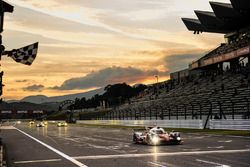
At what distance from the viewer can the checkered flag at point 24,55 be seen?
12.1 m

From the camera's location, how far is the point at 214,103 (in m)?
52.7

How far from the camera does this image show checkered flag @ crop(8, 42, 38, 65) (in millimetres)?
12125

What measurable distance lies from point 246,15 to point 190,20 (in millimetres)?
17491

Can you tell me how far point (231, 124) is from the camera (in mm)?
37844

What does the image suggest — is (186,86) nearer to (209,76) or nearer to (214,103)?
(209,76)

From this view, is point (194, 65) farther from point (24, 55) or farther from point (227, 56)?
point (24, 55)

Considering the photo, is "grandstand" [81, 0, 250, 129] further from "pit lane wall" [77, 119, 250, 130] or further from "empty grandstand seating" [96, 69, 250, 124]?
"pit lane wall" [77, 119, 250, 130]

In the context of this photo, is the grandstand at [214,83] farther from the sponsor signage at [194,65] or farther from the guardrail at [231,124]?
the guardrail at [231,124]

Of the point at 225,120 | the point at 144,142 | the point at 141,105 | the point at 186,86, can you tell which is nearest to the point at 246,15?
the point at 186,86

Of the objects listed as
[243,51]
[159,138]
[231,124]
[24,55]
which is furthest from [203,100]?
[24,55]

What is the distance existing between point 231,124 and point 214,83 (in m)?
27.3

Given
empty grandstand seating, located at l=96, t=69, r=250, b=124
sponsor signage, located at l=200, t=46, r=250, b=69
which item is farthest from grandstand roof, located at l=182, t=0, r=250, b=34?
empty grandstand seating, located at l=96, t=69, r=250, b=124

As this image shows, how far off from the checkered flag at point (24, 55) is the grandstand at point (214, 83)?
3050 centimetres

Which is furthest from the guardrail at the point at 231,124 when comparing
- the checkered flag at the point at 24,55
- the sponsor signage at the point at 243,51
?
the checkered flag at the point at 24,55
